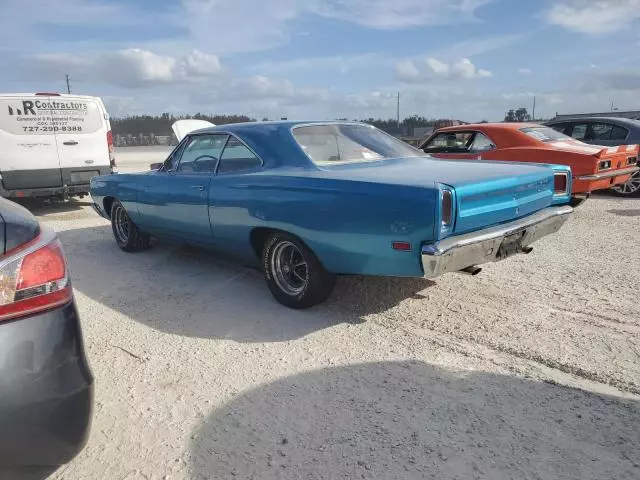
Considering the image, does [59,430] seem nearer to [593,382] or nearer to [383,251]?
[383,251]

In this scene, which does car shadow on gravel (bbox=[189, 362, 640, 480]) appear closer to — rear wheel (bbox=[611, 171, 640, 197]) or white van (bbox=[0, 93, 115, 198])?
white van (bbox=[0, 93, 115, 198])

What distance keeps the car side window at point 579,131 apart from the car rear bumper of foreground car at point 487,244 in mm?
6671

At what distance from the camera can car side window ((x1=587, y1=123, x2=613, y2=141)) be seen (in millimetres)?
9539

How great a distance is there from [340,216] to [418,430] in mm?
1440

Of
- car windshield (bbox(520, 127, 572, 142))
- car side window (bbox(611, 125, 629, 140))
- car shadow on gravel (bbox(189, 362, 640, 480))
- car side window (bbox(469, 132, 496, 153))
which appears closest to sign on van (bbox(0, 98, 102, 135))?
car side window (bbox(469, 132, 496, 153))

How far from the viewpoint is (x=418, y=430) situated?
241 centimetres

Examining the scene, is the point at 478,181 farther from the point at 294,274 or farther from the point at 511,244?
the point at 294,274

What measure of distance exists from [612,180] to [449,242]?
5892mm

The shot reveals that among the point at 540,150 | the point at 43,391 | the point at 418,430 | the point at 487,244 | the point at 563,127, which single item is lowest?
the point at 418,430

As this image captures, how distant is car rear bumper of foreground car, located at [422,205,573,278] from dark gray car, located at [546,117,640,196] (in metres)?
6.18

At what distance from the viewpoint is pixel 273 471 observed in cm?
216

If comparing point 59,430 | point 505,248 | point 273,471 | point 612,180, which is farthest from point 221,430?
point 612,180

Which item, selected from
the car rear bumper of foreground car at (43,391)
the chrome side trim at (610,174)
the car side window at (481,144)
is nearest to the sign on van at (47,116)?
the car side window at (481,144)

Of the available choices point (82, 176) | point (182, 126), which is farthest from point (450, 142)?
point (182, 126)
